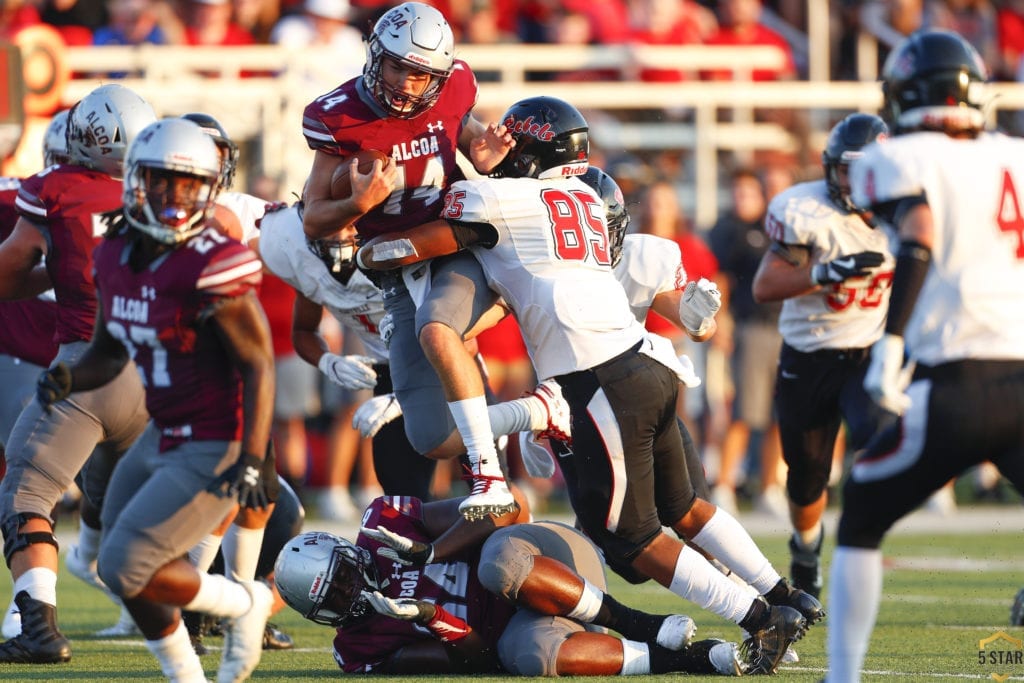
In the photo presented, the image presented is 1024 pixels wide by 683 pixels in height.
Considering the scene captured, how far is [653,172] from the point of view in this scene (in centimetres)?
1171

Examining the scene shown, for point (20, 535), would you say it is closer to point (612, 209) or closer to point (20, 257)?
point (20, 257)

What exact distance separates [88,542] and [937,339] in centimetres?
354

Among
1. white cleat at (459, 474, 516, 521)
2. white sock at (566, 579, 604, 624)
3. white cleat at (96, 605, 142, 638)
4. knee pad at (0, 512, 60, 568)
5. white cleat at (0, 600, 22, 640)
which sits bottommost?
white cleat at (96, 605, 142, 638)

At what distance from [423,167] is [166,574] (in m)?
1.96

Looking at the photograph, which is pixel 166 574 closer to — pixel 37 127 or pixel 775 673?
pixel 775 673

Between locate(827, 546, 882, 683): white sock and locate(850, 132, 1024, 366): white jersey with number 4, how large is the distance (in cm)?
53

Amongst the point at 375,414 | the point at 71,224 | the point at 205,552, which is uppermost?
the point at 71,224

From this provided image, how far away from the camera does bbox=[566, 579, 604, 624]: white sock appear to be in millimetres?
4992

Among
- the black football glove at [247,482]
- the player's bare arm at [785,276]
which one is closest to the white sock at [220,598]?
the black football glove at [247,482]

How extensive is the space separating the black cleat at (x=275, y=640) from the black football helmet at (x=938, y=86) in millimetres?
3084

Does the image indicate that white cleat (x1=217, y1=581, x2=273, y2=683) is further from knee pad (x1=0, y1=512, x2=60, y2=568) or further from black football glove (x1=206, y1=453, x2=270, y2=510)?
knee pad (x1=0, y1=512, x2=60, y2=568)

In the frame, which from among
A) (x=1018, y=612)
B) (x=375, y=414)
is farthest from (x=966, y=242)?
(x=1018, y=612)

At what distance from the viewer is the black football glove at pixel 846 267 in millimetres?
5223

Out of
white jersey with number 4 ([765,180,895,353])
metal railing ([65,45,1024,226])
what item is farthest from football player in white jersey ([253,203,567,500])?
metal railing ([65,45,1024,226])
